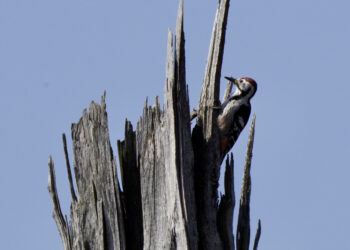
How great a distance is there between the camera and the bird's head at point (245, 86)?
8.99m

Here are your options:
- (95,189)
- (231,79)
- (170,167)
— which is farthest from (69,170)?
(231,79)

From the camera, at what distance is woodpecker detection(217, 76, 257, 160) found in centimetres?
777

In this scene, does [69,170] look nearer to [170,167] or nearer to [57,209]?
[57,209]

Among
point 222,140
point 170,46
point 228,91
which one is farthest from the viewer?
point 228,91

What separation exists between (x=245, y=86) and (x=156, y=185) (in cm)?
321

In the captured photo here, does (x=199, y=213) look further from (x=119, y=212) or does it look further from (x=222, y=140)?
(x=222, y=140)

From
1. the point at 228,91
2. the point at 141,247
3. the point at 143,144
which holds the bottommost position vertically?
the point at 141,247

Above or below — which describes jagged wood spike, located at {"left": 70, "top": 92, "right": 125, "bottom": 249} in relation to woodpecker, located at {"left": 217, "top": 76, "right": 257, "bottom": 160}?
below

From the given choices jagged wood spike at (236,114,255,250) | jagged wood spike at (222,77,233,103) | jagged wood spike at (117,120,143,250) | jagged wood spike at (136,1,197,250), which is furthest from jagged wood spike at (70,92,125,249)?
jagged wood spike at (222,77,233,103)

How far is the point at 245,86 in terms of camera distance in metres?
9.05

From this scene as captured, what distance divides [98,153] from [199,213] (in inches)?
42.2

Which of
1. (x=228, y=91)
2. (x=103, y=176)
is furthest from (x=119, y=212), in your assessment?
(x=228, y=91)

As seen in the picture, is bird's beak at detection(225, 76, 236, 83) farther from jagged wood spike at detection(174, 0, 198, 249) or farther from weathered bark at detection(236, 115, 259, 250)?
jagged wood spike at detection(174, 0, 198, 249)

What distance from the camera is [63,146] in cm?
655
